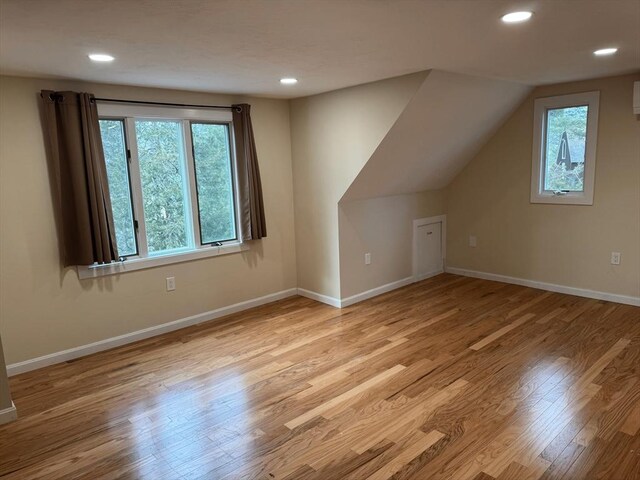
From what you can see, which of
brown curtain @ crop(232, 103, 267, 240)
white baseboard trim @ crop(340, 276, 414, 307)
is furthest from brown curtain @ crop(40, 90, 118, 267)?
white baseboard trim @ crop(340, 276, 414, 307)

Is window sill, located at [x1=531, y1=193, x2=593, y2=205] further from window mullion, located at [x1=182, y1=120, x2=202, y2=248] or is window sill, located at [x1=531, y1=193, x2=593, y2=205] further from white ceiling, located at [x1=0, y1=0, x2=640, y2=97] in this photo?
window mullion, located at [x1=182, y1=120, x2=202, y2=248]

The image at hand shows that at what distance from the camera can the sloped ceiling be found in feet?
11.6

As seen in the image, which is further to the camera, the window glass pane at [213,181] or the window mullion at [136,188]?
the window glass pane at [213,181]

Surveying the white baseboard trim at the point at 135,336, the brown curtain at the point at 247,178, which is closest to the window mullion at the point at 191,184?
the brown curtain at the point at 247,178

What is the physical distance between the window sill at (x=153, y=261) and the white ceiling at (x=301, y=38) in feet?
4.68

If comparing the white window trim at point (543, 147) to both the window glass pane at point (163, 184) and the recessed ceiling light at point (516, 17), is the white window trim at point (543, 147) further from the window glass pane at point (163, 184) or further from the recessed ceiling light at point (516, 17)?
the window glass pane at point (163, 184)

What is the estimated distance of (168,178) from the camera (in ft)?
12.7

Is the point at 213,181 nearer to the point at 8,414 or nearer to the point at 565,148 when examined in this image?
the point at 8,414

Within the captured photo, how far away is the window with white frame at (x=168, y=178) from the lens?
140 inches

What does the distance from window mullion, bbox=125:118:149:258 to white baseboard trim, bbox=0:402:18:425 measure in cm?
144

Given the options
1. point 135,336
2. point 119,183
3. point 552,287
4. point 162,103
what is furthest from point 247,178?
point 552,287

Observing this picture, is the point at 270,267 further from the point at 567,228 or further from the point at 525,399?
the point at 567,228

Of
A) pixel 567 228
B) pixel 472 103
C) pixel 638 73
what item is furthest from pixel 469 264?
pixel 638 73

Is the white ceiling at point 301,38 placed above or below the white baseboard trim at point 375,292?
above
